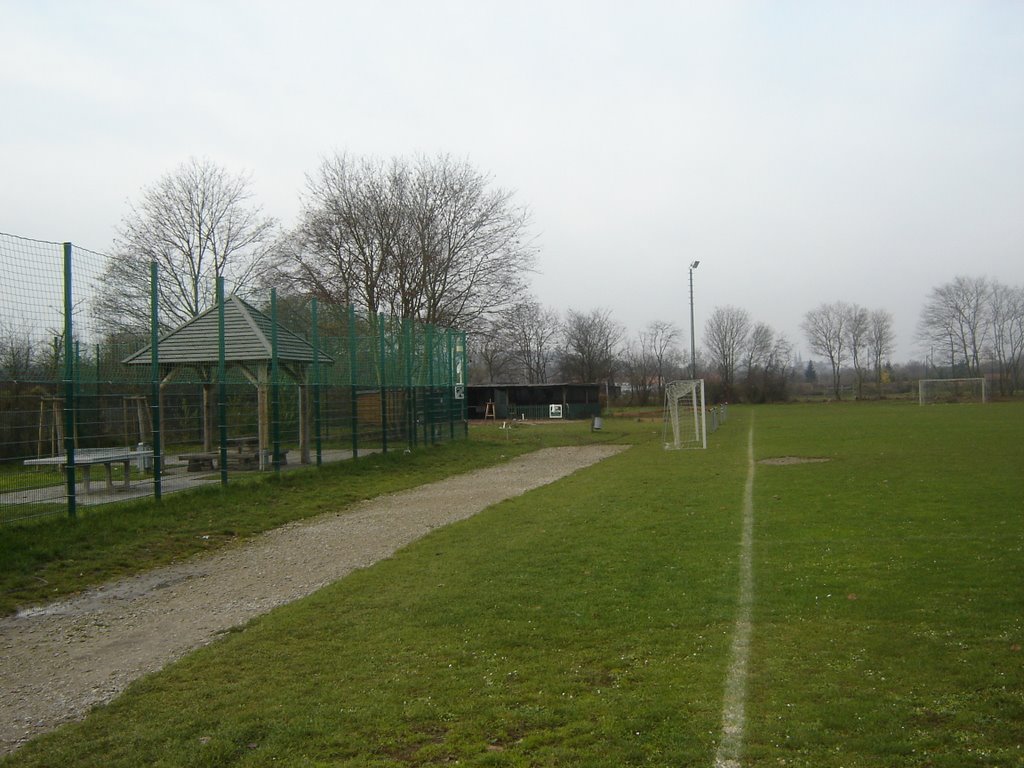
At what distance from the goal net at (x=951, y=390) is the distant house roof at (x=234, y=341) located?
224ft

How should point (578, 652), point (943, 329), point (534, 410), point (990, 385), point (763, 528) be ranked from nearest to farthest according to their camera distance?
1. point (578, 652)
2. point (763, 528)
3. point (534, 410)
4. point (990, 385)
5. point (943, 329)

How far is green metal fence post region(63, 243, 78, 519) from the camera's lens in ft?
36.1

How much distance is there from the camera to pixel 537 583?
7789mm

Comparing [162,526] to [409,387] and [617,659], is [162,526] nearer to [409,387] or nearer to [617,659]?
[617,659]

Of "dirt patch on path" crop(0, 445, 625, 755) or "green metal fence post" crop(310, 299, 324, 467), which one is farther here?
"green metal fence post" crop(310, 299, 324, 467)

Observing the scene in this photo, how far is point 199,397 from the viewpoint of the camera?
61.6ft

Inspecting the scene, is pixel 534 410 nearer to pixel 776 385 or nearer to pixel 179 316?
pixel 179 316

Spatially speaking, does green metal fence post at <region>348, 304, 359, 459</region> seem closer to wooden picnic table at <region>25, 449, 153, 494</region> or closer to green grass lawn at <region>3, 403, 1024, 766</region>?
wooden picnic table at <region>25, 449, 153, 494</region>

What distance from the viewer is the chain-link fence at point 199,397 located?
11.5 m

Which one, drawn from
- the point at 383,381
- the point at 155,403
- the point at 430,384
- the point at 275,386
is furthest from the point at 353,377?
the point at 155,403

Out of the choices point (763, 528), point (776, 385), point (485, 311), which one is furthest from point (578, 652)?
point (776, 385)

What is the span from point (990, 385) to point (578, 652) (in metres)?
93.9

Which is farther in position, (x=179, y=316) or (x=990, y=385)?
(x=990, y=385)

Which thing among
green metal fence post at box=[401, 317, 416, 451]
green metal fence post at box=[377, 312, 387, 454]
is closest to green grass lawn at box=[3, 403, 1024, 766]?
green metal fence post at box=[377, 312, 387, 454]
